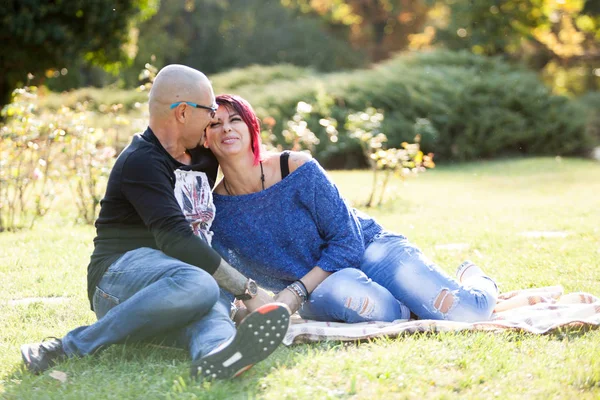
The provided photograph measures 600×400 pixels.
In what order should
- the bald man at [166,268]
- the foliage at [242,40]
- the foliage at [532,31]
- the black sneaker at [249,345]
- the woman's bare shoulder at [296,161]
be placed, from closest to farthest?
the black sneaker at [249,345]
the bald man at [166,268]
the woman's bare shoulder at [296,161]
the foliage at [532,31]
the foliage at [242,40]

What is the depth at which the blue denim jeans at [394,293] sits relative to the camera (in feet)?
12.3

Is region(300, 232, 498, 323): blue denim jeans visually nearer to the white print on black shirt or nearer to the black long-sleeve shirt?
the white print on black shirt

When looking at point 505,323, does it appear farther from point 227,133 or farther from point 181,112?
point 181,112

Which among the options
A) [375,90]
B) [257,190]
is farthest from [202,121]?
[375,90]

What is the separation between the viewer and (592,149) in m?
15.4

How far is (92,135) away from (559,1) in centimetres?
1625

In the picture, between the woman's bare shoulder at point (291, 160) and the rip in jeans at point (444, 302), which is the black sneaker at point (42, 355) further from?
the rip in jeans at point (444, 302)

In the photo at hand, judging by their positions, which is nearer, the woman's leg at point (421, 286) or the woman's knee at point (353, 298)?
the woman's knee at point (353, 298)

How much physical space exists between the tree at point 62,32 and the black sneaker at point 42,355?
33.6ft

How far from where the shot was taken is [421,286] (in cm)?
389

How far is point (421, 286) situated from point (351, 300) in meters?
0.41

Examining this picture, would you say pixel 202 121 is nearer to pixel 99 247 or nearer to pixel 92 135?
pixel 99 247

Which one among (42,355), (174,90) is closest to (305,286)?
(174,90)

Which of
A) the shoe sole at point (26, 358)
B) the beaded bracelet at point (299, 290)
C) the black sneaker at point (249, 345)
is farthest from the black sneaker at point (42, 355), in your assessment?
the beaded bracelet at point (299, 290)
